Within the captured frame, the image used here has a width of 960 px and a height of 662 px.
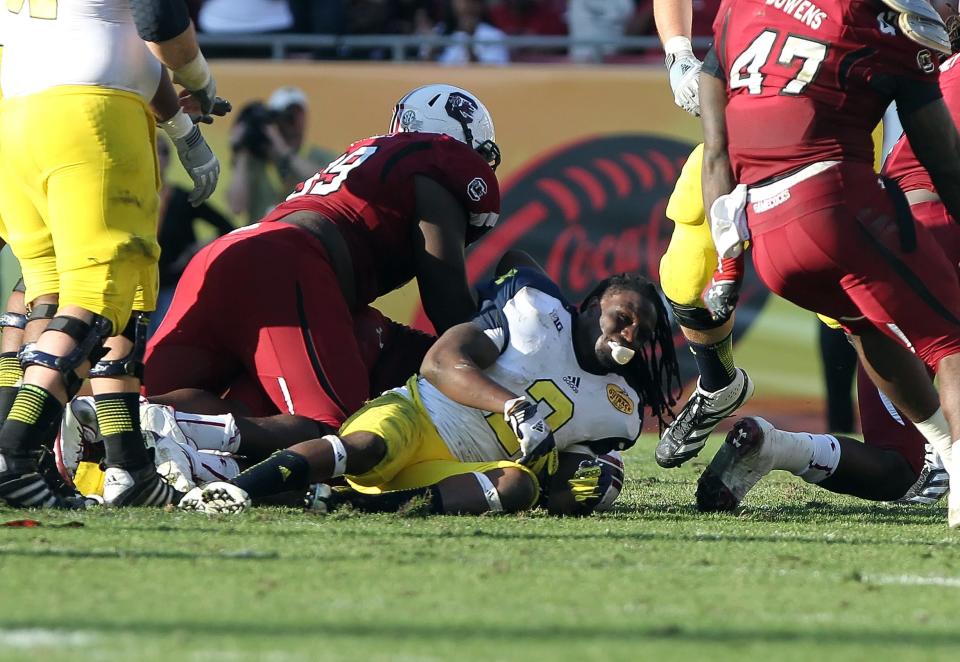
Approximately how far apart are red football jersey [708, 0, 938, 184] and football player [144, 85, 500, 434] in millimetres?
1235

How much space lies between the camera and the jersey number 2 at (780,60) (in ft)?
12.9

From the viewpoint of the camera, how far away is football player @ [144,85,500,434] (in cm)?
472

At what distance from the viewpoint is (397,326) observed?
214 inches

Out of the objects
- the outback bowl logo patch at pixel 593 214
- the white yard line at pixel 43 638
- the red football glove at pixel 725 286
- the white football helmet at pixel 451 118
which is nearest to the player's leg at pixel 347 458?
the red football glove at pixel 725 286

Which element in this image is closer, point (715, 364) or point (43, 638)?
point (43, 638)

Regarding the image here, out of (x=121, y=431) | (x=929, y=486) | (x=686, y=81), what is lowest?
(x=929, y=486)

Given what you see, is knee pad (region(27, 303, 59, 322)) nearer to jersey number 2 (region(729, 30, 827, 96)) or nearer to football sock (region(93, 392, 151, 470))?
football sock (region(93, 392, 151, 470))

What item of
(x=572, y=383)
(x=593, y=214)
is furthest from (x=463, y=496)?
(x=593, y=214)

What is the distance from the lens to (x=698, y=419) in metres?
5.12

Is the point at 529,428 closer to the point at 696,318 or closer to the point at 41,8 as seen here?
the point at 696,318

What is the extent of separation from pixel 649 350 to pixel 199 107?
1588 millimetres

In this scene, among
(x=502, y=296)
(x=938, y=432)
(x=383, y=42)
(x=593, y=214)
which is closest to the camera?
(x=938, y=432)

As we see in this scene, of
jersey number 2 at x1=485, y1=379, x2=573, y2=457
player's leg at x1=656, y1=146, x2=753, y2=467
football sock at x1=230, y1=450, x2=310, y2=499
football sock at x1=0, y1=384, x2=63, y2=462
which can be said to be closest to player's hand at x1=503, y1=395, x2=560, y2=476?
jersey number 2 at x1=485, y1=379, x2=573, y2=457

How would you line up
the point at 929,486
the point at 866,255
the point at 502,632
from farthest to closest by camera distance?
the point at 929,486 < the point at 866,255 < the point at 502,632
